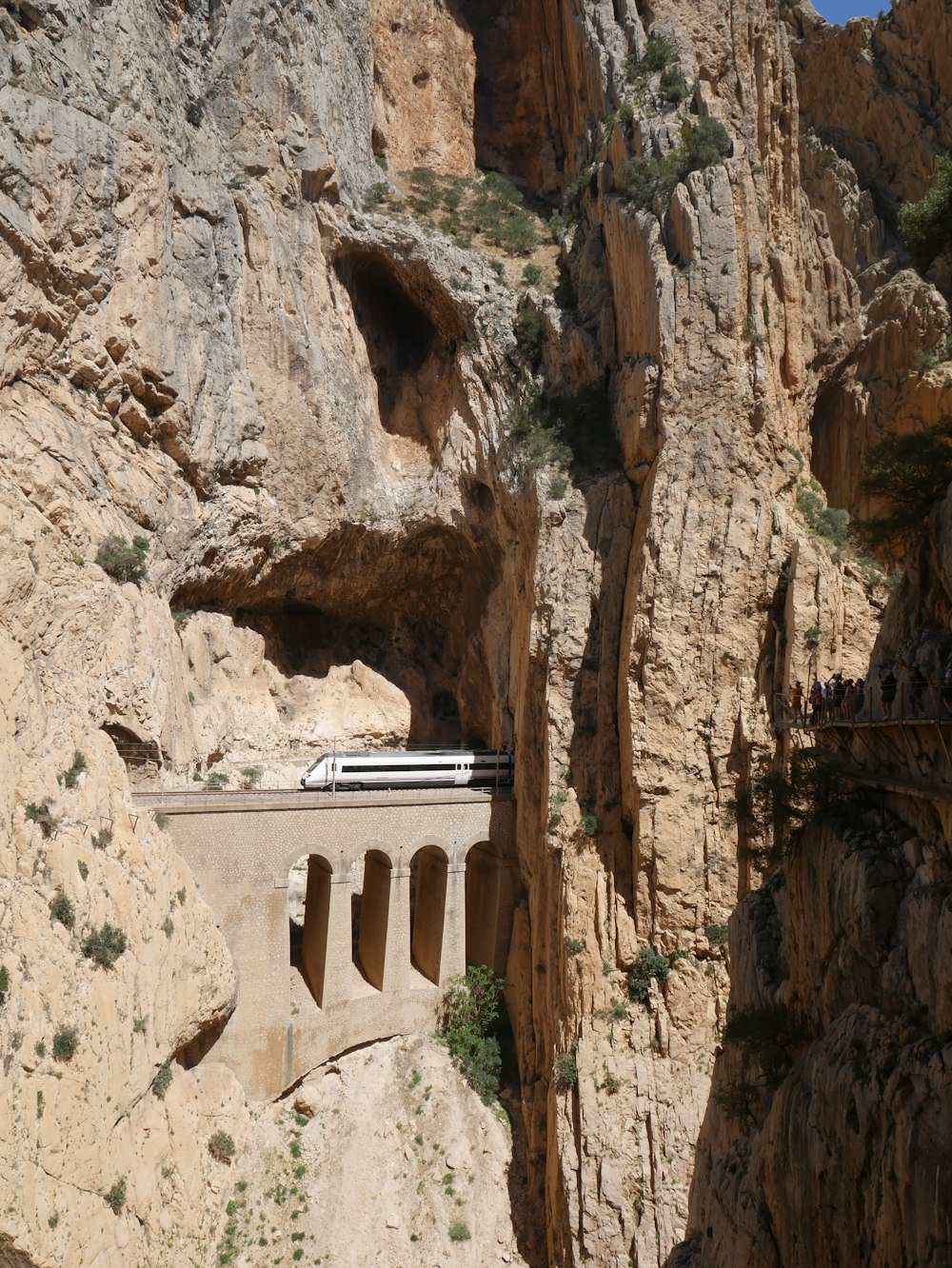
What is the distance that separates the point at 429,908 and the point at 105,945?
1073cm

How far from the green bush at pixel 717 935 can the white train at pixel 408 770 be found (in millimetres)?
8420

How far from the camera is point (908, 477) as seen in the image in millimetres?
14039

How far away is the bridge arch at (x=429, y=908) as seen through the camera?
2689 centimetres

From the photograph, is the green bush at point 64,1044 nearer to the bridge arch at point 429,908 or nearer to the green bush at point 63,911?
the green bush at point 63,911

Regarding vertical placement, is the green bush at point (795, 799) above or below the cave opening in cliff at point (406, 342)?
below

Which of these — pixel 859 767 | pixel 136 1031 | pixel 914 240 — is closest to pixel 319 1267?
pixel 136 1031

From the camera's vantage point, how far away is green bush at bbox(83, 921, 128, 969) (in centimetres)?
1955

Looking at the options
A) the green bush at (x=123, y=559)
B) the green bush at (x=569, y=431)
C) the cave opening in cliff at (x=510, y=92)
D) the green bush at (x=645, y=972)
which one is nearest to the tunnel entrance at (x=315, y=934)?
the green bush at (x=645, y=972)

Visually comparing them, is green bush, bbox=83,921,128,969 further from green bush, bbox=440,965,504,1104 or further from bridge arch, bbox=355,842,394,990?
green bush, bbox=440,965,504,1104

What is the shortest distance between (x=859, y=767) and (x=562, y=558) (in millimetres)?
14775

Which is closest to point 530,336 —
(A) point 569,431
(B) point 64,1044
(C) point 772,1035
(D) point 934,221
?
(A) point 569,431

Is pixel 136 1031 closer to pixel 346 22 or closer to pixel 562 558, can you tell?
pixel 562 558

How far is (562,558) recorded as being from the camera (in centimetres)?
2631

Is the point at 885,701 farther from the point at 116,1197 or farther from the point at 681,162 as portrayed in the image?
the point at 681,162
